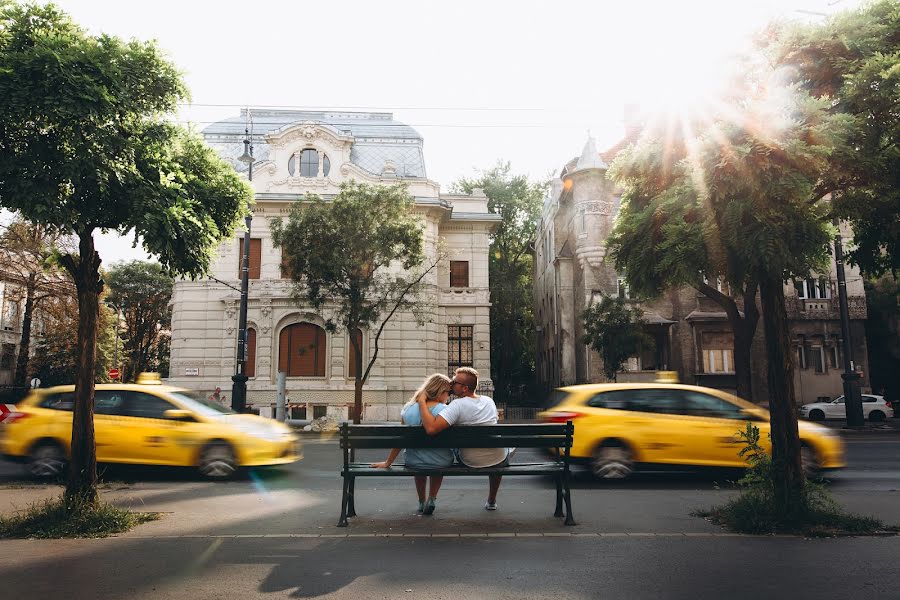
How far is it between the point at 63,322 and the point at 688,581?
123 feet

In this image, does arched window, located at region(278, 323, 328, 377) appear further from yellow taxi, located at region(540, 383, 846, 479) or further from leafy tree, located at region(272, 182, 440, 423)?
yellow taxi, located at region(540, 383, 846, 479)

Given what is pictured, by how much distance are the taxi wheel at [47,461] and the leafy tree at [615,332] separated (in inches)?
854

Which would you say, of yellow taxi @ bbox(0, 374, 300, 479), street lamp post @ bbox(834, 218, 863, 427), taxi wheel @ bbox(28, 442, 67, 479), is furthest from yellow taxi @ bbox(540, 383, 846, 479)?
street lamp post @ bbox(834, 218, 863, 427)

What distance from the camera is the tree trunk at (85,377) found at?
688 centimetres

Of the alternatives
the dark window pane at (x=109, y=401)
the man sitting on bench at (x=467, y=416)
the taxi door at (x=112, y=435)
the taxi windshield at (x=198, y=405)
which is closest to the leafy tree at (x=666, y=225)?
the man sitting on bench at (x=467, y=416)

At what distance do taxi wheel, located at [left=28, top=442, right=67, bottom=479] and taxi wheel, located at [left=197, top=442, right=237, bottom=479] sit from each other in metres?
2.08

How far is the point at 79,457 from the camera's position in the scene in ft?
22.9

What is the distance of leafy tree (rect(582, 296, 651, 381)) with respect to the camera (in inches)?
1091

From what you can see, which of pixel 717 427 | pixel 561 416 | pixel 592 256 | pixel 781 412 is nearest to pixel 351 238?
pixel 561 416

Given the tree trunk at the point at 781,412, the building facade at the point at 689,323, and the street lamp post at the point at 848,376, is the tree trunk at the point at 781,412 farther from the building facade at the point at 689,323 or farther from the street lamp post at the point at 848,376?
the building facade at the point at 689,323

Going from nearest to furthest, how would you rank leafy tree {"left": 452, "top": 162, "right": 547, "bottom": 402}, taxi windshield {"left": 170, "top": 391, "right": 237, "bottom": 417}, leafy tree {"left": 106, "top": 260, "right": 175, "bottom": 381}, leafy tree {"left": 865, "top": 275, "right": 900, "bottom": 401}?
taxi windshield {"left": 170, "top": 391, "right": 237, "bottom": 417}, leafy tree {"left": 865, "top": 275, "right": 900, "bottom": 401}, leafy tree {"left": 452, "top": 162, "right": 547, "bottom": 402}, leafy tree {"left": 106, "top": 260, "right": 175, "bottom": 381}

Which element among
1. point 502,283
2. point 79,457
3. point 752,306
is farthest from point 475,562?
point 502,283

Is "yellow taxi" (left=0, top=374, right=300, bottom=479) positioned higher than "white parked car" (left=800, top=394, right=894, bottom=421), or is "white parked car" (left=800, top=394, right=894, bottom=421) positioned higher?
"yellow taxi" (left=0, top=374, right=300, bottom=479)

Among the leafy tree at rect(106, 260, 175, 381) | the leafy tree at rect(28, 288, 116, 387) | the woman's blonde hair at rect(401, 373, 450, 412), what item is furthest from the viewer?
the leafy tree at rect(106, 260, 175, 381)
